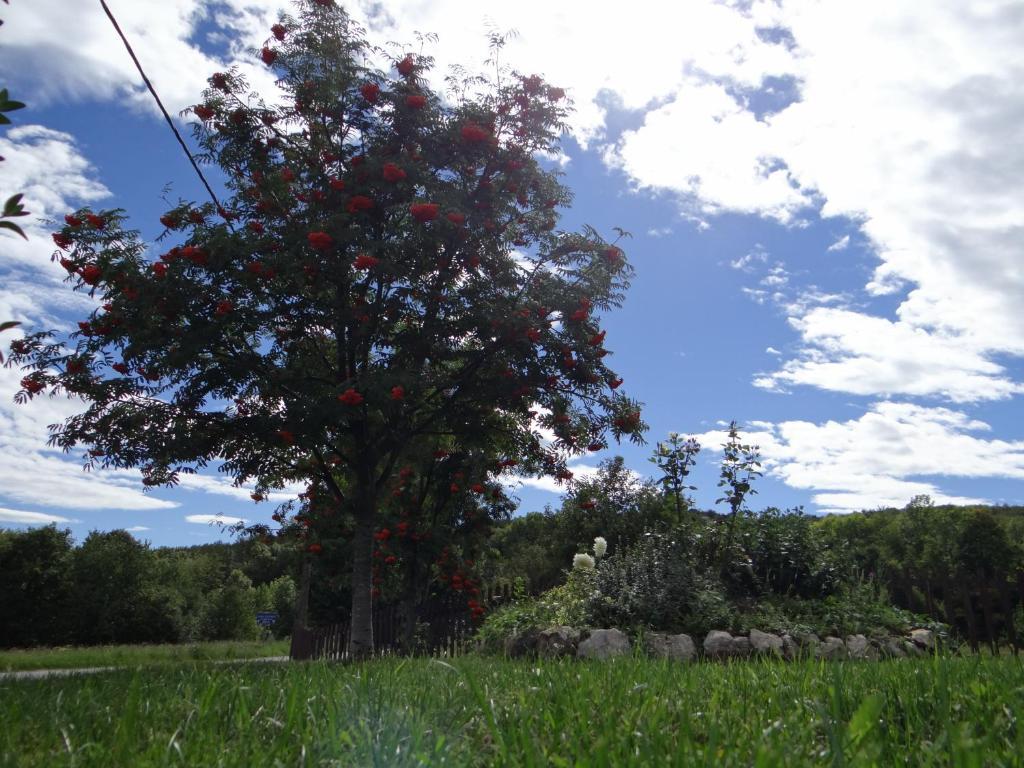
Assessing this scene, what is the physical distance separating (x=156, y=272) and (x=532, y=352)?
463cm

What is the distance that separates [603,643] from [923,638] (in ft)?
14.0

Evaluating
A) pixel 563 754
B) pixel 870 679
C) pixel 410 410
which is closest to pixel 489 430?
pixel 410 410

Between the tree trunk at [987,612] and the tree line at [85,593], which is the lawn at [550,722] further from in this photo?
the tree line at [85,593]

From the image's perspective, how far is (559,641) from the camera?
25.3ft

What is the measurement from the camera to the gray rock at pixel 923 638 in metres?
8.48

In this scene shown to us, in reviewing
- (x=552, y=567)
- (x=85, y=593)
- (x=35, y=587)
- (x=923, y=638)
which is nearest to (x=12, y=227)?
(x=923, y=638)

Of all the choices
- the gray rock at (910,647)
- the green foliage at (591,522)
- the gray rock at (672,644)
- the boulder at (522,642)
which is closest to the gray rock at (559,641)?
the boulder at (522,642)

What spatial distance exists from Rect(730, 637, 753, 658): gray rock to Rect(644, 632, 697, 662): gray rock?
1.30 feet

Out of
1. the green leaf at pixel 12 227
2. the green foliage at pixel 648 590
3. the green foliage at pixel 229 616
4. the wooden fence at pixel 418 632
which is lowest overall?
the green foliage at pixel 229 616

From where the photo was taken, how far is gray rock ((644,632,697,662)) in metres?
7.03

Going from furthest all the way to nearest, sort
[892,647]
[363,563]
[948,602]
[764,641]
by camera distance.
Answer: [363,563] < [948,602] < [892,647] < [764,641]

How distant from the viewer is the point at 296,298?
31.1ft

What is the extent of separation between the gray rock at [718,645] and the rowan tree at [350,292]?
2812 millimetres

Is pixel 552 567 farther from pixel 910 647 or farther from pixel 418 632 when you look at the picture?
pixel 910 647
